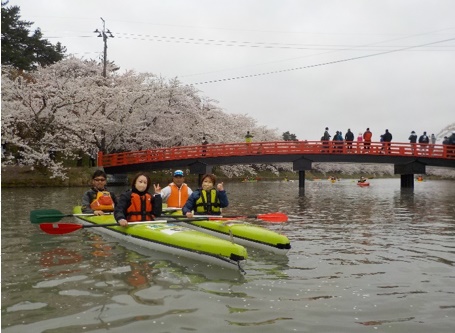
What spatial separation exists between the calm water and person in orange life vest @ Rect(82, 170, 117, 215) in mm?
888

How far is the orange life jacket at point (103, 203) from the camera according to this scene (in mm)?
10828

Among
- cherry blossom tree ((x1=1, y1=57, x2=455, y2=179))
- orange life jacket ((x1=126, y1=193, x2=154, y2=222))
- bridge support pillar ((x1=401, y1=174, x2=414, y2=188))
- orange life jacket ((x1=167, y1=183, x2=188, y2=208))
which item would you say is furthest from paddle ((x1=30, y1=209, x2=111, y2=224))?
bridge support pillar ((x1=401, y1=174, x2=414, y2=188))

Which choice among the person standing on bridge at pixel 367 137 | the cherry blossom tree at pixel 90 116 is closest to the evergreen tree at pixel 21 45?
the cherry blossom tree at pixel 90 116

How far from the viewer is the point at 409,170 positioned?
30891mm

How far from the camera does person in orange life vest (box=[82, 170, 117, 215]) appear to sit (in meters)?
10.8

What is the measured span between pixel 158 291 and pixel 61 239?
504 centimetres

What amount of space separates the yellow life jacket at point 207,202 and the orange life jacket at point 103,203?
2.36 meters

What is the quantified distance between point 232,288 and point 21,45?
52447mm

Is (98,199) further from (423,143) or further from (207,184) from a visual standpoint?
(423,143)

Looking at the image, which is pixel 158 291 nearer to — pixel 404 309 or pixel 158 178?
pixel 404 309

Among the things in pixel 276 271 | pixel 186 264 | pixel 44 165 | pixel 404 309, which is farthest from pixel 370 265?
pixel 44 165

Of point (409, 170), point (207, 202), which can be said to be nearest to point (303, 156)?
point (409, 170)

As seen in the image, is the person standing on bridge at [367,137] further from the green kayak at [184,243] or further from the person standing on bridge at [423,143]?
the green kayak at [184,243]

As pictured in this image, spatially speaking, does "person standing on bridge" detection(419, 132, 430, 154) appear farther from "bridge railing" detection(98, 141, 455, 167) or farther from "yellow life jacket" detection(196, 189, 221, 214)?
"yellow life jacket" detection(196, 189, 221, 214)
